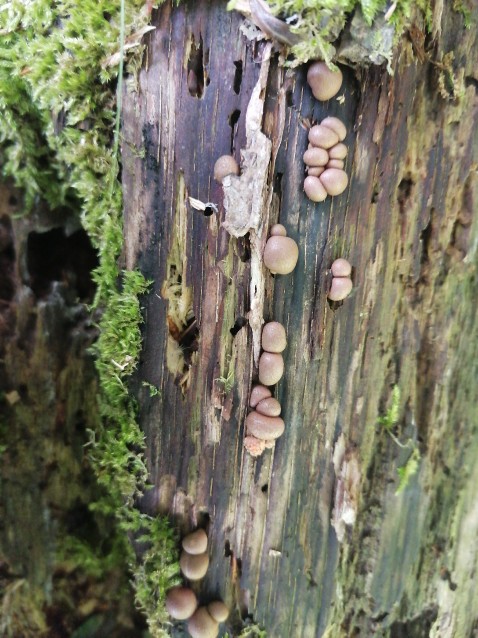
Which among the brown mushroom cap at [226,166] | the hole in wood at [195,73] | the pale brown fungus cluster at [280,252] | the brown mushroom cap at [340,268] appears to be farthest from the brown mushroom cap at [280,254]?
the hole in wood at [195,73]

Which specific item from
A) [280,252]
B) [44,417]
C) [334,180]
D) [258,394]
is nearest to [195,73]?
[334,180]

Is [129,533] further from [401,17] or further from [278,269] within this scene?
[401,17]

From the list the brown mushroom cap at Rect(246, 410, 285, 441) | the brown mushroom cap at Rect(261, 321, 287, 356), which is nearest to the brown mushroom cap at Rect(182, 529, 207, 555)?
the brown mushroom cap at Rect(246, 410, 285, 441)

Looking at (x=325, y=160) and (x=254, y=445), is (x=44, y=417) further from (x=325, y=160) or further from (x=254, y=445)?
(x=325, y=160)

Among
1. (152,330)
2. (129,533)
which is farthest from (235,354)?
(129,533)

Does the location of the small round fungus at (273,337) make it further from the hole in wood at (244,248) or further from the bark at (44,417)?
the bark at (44,417)

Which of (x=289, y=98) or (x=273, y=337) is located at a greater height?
(x=289, y=98)

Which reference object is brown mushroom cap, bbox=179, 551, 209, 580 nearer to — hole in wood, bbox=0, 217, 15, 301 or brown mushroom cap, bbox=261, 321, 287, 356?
brown mushroom cap, bbox=261, 321, 287, 356
